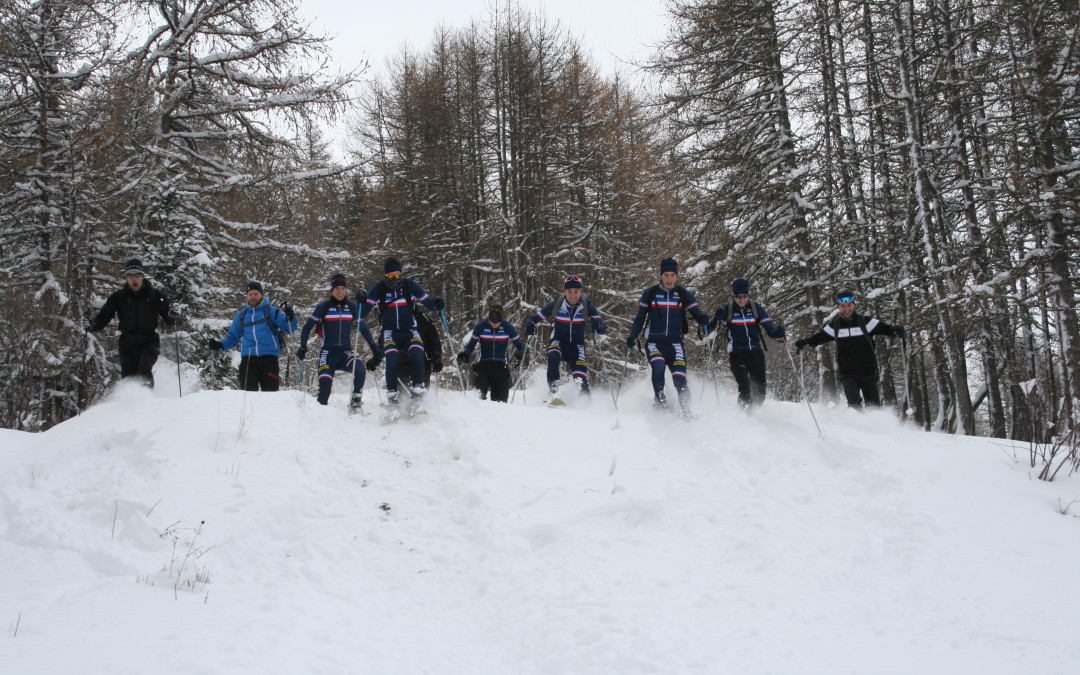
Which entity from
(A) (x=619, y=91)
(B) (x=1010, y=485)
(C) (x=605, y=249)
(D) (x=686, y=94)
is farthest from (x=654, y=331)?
(A) (x=619, y=91)

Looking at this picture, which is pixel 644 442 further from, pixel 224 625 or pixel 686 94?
pixel 686 94

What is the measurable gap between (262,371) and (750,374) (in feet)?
21.1

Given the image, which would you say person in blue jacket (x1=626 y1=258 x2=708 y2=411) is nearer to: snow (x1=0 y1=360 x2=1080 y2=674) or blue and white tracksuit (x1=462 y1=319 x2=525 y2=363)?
snow (x1=0 y1=360 x2=1080 y2=674)

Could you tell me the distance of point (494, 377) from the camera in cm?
971

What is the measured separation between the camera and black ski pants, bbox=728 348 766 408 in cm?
847

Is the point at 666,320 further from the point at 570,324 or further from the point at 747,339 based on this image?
the point at 570,324

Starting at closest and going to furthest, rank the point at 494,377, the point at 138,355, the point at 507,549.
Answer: the point at 507,549, the point at 138,355, the point at 494,377

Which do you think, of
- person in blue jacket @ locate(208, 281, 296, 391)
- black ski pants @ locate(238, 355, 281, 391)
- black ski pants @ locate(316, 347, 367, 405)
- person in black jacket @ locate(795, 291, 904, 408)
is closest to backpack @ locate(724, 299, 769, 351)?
person in black jacket @ locate(795, 291, 904, 408)

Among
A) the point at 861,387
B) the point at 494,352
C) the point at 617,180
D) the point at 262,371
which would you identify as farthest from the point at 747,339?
the point at 617,180

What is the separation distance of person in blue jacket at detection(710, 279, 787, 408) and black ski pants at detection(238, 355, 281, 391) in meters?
5.90

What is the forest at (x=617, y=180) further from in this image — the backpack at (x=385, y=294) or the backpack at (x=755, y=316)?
the backpack at (x=385, y=294)

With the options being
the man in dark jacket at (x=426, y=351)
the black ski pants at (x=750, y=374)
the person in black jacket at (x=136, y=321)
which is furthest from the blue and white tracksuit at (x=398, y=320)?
the black ski pants at (x=750, y=374)

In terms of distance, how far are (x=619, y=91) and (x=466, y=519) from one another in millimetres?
22011

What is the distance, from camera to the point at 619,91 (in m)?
24.3
